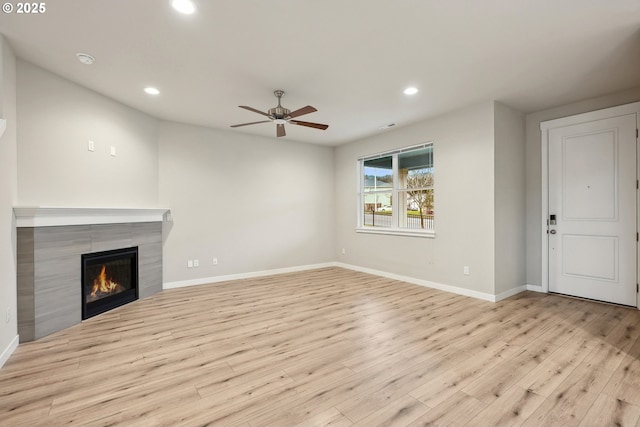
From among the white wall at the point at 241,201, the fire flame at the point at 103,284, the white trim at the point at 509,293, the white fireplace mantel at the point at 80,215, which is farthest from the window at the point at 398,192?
the fire flame at the point at 103,284

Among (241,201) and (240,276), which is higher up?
(241,201)

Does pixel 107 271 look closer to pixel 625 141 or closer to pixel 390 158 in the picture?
pixel 390 158

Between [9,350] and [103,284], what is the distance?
1277 mm

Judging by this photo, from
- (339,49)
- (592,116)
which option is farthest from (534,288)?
(339,49)

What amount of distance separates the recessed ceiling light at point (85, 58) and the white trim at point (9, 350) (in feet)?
8.81

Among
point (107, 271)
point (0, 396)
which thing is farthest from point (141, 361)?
point (107, 271)

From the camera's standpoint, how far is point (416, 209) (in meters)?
5.32

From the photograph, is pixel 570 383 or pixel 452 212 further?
pixel 452 212

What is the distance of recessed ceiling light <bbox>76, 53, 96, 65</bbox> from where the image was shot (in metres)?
2.85

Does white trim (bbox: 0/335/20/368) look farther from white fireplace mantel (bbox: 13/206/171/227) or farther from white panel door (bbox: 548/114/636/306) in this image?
white panel door (bbox: 548/114/636/306)

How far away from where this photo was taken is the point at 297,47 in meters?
2.73

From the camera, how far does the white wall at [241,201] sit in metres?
4.96

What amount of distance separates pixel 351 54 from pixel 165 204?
372cm

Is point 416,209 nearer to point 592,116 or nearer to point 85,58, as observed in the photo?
point 592,116
